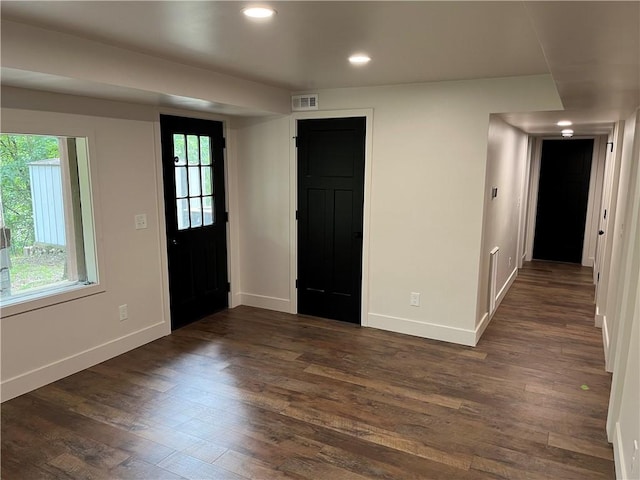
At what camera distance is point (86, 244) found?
3.69 metres

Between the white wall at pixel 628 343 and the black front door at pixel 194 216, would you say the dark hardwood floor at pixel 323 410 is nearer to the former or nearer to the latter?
the white wall at pixel 628 343

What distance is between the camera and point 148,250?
4.14 metres

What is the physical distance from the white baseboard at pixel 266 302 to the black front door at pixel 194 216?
11.1 inches

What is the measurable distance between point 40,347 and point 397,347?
288cm

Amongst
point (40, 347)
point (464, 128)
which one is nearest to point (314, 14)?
point (464, 128)

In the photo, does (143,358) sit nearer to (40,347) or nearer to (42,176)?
(40,347)

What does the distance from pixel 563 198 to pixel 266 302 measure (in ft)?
18.0

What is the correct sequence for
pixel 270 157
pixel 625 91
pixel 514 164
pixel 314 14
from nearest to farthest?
1. pixel 314 14
2. pixel 625 91
3. pixel 270 157
4. pixel 514 164

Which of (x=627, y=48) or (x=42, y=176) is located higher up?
(x=627, y=48)

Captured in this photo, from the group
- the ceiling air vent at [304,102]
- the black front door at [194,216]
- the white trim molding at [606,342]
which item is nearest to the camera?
the white trim molding at [606,342]

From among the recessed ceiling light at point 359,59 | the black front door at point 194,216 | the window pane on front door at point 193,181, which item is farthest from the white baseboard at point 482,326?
the window pane on front door at point 193,181

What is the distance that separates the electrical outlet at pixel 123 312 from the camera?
3.95m

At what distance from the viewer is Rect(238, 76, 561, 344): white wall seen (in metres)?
3.93

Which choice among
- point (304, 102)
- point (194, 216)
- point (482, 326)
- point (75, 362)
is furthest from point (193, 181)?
point (482, 326)
